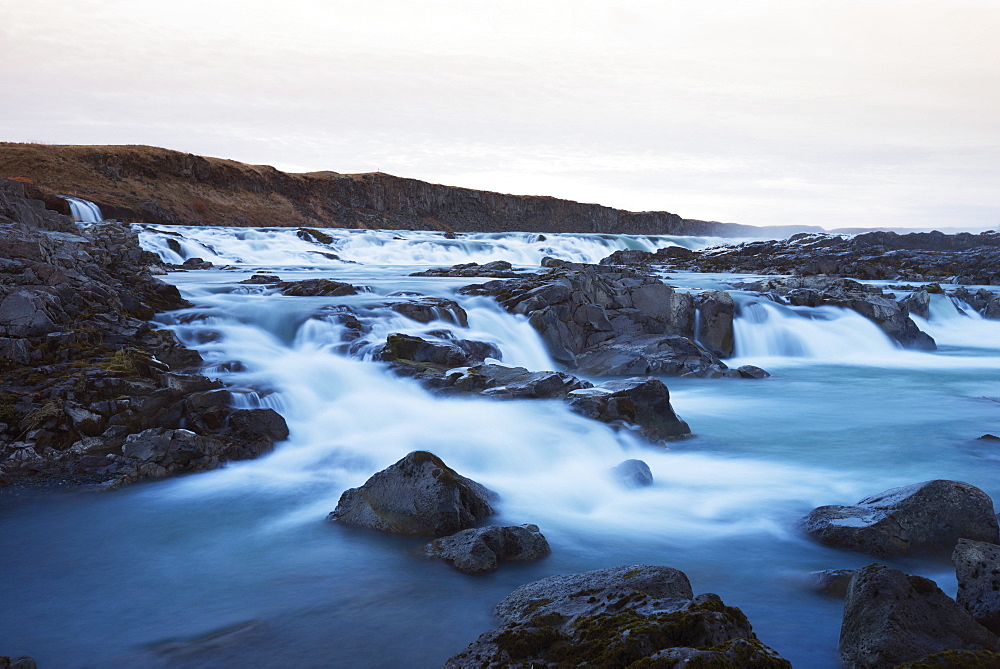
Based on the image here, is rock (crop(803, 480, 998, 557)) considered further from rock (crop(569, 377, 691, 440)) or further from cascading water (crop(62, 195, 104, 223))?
cascading water (crop(62, 195, 104, 223))

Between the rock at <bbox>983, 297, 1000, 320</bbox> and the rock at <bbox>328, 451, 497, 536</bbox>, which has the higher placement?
the rock at <bbox>983, 297, 1000, 320</bbox>

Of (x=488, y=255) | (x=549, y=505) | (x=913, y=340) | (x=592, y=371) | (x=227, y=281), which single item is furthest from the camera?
(x=488, y=255)

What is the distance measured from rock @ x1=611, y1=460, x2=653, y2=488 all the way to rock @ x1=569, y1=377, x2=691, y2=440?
140 cm

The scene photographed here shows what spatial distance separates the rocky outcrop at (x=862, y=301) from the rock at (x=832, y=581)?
15.7 m

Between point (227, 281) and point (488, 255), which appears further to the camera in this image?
point (488, 255)

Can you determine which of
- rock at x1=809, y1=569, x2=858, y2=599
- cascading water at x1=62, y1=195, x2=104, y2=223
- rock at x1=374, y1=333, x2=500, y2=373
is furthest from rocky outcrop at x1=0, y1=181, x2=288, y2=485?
cascading water at x1=62, y1=195, x2=104, y2=223

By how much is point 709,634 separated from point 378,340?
964cm

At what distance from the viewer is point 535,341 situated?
14.7 m

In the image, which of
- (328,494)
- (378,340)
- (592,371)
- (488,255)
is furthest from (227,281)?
(488,255)

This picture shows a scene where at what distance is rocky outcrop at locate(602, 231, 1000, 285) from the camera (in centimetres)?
3170

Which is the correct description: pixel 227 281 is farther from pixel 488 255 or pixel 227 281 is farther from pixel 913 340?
pixel 488 255

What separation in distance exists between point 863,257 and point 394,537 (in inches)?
1477

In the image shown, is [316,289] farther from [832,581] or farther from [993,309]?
[993,309]

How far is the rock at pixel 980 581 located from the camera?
3.92 m
